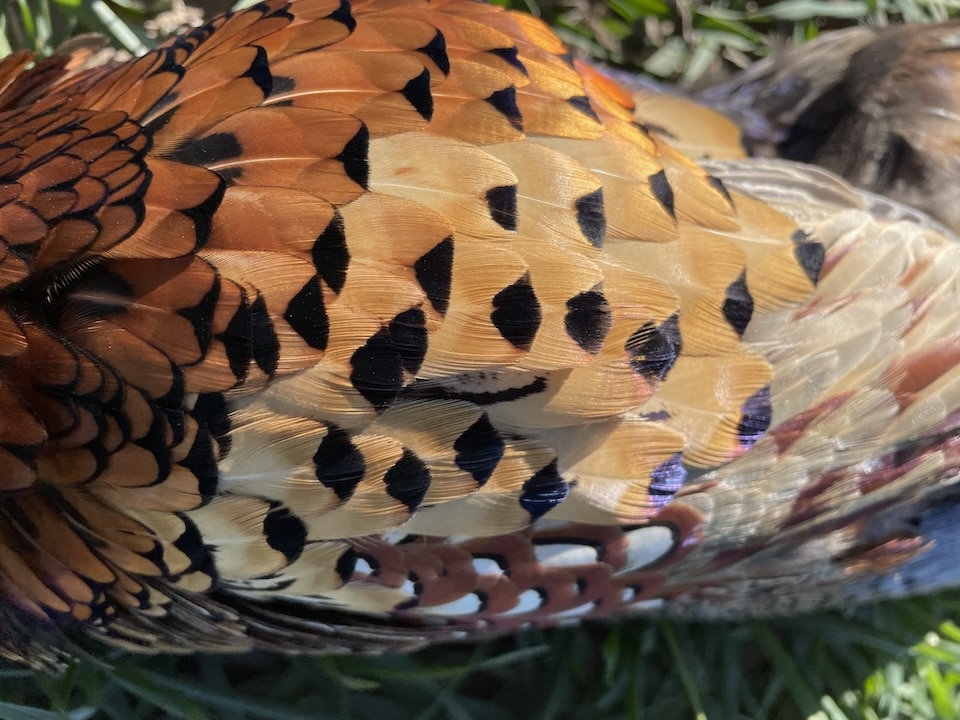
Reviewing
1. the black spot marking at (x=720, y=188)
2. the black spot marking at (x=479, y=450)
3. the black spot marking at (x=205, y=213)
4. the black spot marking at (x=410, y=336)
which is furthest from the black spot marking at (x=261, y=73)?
the black spot marking at (x=720, y=188)

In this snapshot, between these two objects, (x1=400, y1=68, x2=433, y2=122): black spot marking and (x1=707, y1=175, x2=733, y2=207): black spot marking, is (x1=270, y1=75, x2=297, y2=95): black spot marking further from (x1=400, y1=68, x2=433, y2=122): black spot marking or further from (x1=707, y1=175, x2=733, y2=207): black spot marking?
(x1=707, y1=175, x2=733, y2=207): black spot marking

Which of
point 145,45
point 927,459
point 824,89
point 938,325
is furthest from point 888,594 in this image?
point 145,45

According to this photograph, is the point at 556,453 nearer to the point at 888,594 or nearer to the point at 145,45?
the point at 888,594

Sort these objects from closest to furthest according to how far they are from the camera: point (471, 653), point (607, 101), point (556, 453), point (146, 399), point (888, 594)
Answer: point (146, 399) → point (556, 453) → point (607, 101) → point (888, 594) → point (471, 653)

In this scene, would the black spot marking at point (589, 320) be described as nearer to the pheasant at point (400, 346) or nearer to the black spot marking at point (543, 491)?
the pheasant at point (400, 346)

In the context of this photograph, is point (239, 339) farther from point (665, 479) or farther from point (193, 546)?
point (665, 479)

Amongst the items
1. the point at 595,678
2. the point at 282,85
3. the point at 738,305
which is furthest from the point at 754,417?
the point at 595,678

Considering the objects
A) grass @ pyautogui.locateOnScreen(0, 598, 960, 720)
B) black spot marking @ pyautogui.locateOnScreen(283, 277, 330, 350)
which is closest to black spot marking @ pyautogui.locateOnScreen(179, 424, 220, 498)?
black spot marking @ pyautogui.locateOnScreen(283, 277, 330, 350)
